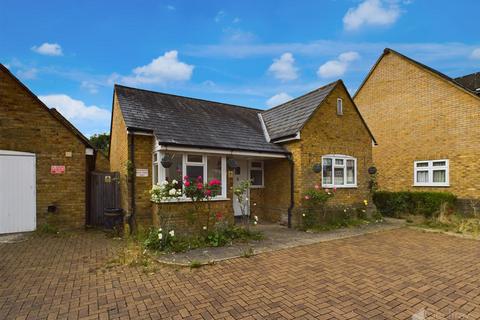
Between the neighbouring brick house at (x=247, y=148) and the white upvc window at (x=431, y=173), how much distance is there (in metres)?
3.59

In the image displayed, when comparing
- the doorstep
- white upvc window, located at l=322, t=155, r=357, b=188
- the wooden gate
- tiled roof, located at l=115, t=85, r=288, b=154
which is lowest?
the doorstep

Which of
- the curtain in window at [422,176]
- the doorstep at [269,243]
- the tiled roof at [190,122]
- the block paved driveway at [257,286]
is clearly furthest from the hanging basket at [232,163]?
the curtain in window at [422,176]

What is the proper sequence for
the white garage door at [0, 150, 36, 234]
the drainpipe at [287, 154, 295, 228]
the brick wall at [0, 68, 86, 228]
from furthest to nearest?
the drainpipe at [287, 154, 295, 228] < the brick wall at [0, 68, 86, 228] < the white garage door at [0, 150, 36, 234]

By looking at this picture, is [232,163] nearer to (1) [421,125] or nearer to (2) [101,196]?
(2) [101,196]

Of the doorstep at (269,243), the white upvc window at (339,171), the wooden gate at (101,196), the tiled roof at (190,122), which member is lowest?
the doorstep at (269,243)

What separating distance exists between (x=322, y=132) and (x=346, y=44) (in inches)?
150

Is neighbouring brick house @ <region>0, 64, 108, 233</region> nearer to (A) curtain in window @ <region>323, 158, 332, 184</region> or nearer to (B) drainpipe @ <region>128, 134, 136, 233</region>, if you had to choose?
(B) drainpipe @ <region>128, 134, 136, 233</region>

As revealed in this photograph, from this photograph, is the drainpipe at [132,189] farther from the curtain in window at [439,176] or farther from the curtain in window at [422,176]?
the curtain in window at [439,176]

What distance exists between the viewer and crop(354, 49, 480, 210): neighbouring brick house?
1148 cm

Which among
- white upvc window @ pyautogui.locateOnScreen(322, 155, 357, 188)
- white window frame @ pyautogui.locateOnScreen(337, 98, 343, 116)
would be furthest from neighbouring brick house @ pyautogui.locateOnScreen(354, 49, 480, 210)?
white window frame @ pyautogui.locateOnScreen(337, 98, 343, 116)

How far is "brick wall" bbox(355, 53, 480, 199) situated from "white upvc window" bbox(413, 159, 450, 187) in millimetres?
218

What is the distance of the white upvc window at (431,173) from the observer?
12214 mm

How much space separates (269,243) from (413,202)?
869cm

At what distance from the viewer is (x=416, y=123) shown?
535 inches
